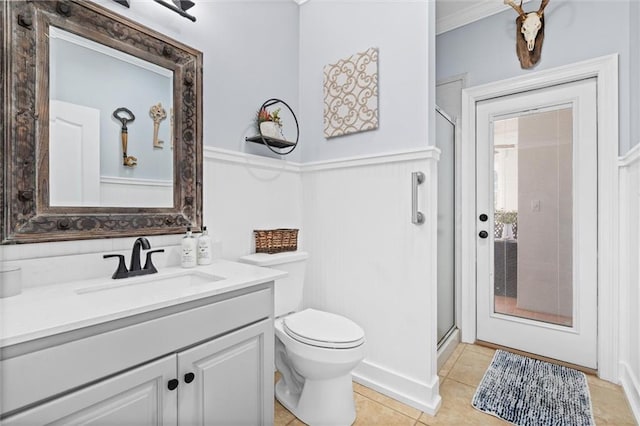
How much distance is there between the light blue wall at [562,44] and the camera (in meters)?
1.86

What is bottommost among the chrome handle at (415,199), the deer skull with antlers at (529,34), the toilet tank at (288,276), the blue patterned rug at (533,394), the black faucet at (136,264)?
the blue patterned rug at (533,394)

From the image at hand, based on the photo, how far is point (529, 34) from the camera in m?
2.12

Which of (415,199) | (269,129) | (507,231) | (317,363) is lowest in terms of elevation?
(317,363)

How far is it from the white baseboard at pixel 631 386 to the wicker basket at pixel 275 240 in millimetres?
1982

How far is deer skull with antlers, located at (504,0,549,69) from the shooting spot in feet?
6.89

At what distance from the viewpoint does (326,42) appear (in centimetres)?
210

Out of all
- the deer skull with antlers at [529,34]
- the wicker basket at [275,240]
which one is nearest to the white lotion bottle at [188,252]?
the wicker basket at [275,240]

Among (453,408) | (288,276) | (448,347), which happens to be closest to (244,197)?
(288,276)

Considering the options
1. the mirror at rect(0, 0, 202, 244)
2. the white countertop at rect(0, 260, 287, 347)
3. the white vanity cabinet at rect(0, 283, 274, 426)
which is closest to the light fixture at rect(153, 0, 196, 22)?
the mirror at rect(0, 0, 202, 244)

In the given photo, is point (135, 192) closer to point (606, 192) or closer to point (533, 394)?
point (533, 394)

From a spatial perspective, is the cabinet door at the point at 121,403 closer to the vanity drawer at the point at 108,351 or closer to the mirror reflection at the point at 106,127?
the vanity drawer at the point at 108,351

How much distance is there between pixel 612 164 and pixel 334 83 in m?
1.79

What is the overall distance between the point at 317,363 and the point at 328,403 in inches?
9.4

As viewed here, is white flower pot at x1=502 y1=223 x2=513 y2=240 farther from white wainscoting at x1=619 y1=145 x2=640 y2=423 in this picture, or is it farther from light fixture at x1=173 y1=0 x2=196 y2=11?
light fixture at x1=173 y1=0 x2=196 y2=11
